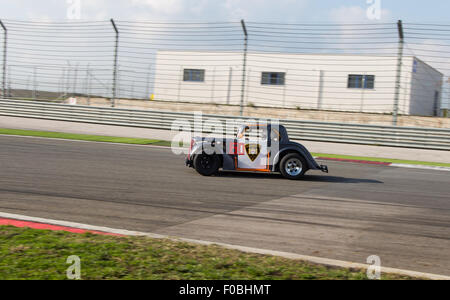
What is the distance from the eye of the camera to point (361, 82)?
25328 millimetres

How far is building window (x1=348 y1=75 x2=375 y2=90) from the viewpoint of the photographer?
24.9 m

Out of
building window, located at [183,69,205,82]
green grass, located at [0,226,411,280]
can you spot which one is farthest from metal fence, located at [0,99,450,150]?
green grass, located at [0,226,411,280]

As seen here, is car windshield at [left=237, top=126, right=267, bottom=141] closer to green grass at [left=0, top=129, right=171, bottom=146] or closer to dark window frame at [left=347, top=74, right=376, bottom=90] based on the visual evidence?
green grass at [left=0, top=129, right=171, bottom=146]

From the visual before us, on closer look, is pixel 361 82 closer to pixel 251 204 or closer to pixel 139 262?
pixel 251 204

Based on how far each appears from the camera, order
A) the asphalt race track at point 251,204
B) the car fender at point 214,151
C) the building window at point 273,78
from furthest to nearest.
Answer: the building window at point 273,78, the car fender at point 214,151, the asphalt race track at point 251,204

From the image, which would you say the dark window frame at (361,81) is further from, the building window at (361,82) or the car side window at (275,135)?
the car side window at (275,135)

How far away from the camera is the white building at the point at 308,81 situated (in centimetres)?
2381

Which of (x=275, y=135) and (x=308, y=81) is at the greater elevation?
(x=308, y=81)

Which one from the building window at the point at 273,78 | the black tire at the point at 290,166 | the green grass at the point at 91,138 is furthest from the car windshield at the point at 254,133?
the building window at the point at 273,78

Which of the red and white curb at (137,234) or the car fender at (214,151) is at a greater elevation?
the car fender at (214,151)

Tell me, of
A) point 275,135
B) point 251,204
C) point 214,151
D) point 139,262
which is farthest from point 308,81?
point 139,262

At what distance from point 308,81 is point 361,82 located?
111 inches

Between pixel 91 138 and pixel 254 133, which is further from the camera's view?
pixel 91 138

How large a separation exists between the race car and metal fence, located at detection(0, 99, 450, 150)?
617 centimetres
